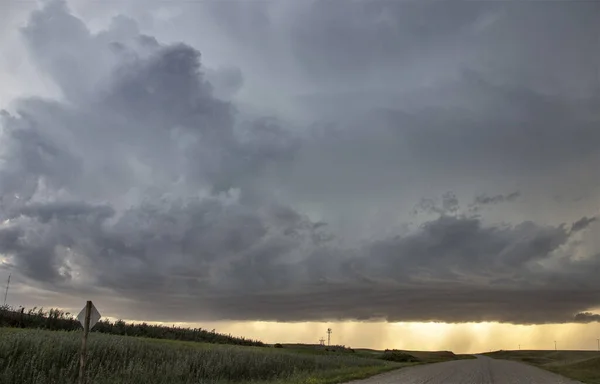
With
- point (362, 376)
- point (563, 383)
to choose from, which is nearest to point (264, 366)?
point (362, 376)

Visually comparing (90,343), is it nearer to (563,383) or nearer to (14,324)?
(14,324)

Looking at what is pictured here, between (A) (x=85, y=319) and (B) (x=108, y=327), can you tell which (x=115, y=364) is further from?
(B) (x=108, y=327)

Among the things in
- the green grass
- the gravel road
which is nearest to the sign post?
the green grass

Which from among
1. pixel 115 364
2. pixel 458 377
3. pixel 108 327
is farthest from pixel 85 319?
pixel 108 327

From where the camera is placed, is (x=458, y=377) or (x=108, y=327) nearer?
(x=458, y=377)

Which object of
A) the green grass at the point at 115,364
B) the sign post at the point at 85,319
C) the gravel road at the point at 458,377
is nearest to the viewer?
the sign post at the point at 85,319

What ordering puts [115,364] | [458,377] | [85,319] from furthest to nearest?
[458,377] → [115,364] → [85,319]

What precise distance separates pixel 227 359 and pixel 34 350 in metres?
15.9

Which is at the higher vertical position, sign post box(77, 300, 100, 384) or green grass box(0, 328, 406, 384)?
sign post box(77, 300, 100, 384)

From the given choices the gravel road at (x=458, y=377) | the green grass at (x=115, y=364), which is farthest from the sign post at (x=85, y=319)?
the gravel road at (x=458, y=377)

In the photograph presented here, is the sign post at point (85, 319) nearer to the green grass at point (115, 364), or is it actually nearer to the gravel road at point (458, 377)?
the green grass at point (115, 364)

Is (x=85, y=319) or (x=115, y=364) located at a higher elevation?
(x=85, y=319)

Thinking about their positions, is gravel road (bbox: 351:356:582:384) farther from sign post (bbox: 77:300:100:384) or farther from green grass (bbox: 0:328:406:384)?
sign post (bbox: 77:300:100:384)

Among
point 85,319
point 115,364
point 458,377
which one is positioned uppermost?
point 85,319
